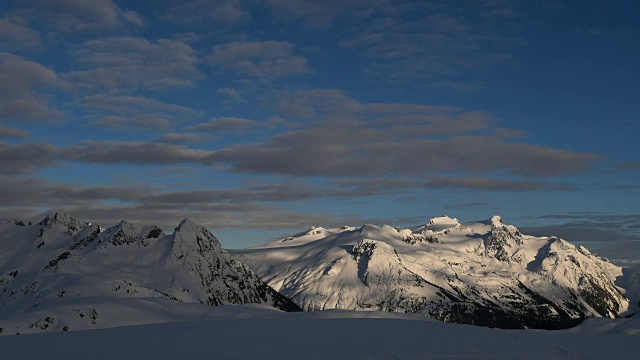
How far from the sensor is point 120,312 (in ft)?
367

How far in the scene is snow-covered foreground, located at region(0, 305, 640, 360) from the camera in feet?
88.9

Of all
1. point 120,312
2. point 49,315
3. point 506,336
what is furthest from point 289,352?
point 49,315

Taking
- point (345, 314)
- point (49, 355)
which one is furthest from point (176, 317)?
point (49, 355)

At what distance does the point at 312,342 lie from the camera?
98.9ft

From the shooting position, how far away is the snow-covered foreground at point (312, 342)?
27109mm

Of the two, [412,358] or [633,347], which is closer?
[412,358]

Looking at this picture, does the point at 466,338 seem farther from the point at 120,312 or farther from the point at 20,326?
the point at 20,326

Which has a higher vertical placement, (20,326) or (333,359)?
(333,359)

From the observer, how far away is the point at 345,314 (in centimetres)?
5300

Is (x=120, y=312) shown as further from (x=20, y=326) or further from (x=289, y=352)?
(x=289, y=352)

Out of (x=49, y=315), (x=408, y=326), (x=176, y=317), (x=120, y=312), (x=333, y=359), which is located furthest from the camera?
(x=49, y=315)

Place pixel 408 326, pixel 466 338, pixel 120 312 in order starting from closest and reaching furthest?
pixel 466 338 → pixel 408 326 → pixel 120 312

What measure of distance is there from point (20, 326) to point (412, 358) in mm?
126924

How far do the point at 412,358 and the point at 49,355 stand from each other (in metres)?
15.8
